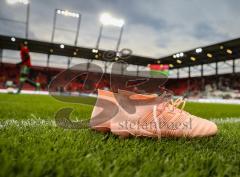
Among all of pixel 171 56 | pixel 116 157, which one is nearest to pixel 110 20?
pixel 171 56

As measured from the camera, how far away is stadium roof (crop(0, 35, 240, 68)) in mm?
25125

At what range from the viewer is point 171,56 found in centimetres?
3167

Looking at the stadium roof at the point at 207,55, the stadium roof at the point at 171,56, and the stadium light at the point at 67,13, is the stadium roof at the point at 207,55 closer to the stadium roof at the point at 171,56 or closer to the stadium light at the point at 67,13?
the stadium roof at the point at 171,56

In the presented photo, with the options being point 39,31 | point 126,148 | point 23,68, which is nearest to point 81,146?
point 126,148

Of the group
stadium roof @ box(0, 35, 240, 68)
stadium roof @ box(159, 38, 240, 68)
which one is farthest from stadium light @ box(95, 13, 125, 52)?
stadium roof @ box(159, 38, 240, 68)

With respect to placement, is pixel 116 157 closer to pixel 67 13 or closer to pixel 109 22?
pixel 67 13

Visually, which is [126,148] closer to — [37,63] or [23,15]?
[23,15]

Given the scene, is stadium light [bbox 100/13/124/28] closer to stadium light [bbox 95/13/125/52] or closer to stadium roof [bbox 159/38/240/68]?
stadium light [bbox 95/13/125/52]

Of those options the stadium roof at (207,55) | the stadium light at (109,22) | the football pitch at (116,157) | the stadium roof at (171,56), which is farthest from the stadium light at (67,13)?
the football pitch at (116,157)

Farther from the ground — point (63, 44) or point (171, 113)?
point (63, 44)

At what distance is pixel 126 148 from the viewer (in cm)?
129

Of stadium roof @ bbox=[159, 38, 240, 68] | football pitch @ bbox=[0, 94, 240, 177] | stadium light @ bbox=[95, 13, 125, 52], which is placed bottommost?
football pitch @ bbox=[0, 94, 240, 177]

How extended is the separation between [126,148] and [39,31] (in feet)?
115

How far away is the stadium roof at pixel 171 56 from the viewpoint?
25.1 meters
